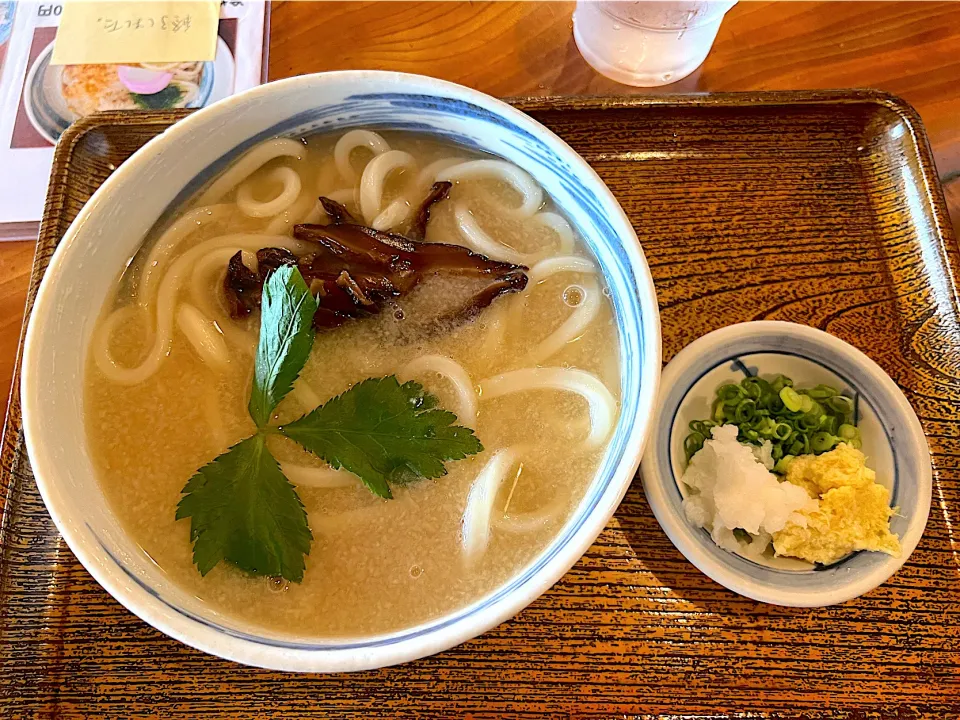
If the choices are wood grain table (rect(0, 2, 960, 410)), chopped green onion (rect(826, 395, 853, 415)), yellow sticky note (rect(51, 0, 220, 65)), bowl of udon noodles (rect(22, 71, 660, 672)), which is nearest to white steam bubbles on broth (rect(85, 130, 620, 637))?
bowl of udon noodles (rect(22, 71, 660, 672))

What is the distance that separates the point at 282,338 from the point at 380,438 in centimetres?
20

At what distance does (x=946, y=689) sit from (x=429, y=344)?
0.96 meters

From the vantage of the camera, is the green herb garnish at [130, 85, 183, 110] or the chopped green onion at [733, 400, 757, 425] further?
the green herb garnish at [130, 85, 183, 110]

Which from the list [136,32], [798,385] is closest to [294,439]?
[798,385]

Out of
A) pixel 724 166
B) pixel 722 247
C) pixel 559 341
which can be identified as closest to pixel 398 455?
pixel 559 341

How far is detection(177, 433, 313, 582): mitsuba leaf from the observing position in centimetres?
93

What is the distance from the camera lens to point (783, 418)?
1170mm

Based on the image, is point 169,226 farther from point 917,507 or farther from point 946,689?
point 946,689

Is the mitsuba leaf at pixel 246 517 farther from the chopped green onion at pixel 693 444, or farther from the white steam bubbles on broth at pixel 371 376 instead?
the chopped green onion at pixel 693 444

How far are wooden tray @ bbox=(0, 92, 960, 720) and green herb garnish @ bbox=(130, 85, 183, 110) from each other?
1.25 ft

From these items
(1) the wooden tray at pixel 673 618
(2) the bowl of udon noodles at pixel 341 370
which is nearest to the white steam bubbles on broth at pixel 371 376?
(2) the bowl of udon noodles at pixel 341 370

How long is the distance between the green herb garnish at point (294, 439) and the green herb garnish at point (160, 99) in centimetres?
92

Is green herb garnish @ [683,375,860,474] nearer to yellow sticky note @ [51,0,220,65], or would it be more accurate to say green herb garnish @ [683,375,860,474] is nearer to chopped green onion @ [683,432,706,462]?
chopped green onion @ [683,432,706,462]

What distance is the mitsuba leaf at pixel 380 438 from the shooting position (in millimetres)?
965
